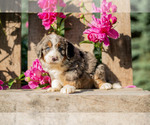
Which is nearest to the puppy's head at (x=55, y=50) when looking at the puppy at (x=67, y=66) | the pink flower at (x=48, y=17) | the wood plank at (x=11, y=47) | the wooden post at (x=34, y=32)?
the puppy at (x=67, y=66)

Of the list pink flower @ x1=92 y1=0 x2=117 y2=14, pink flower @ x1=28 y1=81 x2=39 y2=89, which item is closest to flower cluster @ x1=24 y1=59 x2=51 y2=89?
pink flower @ x1=28 y1=81 x2=39 y2=89

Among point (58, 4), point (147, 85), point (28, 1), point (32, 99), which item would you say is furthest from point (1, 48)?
point (147, 85)

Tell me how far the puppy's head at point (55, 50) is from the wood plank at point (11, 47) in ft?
2.34

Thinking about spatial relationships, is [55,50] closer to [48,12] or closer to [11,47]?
[48,12]

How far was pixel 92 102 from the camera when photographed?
171 cm

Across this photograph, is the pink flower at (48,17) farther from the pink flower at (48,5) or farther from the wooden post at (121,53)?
the wooden post at (121,53)

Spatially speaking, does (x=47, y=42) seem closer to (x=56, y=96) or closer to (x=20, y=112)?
(x=56, y=96)

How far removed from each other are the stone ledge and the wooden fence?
97 centimetres

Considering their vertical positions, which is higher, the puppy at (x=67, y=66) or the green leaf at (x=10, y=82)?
the puppy at (x=67, y=66)

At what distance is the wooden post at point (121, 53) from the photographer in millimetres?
2658

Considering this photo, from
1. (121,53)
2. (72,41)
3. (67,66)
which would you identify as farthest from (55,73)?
(121,53)

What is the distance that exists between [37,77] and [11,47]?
24.5 inches

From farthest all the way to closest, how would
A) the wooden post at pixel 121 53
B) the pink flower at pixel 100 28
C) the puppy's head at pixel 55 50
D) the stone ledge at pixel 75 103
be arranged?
1. the wooden post at pixel 121 53
2. the pink flower at pixel 100 28
3. the puppy's head at pixel 55 50
4. the stone ledge at pixel 75 103

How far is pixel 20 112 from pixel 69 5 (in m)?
1.59
